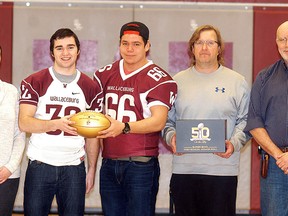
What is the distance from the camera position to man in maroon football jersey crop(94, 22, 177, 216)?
413cm

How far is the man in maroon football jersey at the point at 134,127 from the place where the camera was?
4.13m

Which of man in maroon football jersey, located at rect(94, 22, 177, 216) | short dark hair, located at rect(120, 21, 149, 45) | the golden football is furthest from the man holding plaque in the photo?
the golden football

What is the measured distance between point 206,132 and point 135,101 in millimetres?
600

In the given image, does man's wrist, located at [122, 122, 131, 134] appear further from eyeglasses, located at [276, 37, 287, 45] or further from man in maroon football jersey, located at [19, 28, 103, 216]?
eyeglasses, located at [276, 37, 287, 45]

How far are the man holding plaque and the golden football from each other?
0.70 metres

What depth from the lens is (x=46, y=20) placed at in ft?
22.0

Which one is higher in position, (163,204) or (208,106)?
(208,106)

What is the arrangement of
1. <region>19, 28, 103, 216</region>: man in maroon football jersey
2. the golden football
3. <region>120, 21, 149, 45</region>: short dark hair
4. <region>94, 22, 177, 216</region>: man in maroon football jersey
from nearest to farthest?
the golden football → <region>19, 28, 103, 216</region>: man in maroon football jersey → <region>94, 22, 177, 216</region>: man in maroon football jersey → <region>120, 21, 149, 45</region>: short dark hair

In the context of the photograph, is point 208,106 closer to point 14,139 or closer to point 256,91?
point 256,91

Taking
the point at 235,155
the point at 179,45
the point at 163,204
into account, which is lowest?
the point at 163,204

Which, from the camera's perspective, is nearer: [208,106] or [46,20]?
[208,106]

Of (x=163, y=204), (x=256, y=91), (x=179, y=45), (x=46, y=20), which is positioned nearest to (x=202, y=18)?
(x=179, y=45)

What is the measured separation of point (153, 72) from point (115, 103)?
380 millimetres

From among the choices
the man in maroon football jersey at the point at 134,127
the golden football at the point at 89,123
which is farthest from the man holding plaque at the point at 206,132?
the golden football at the point at 89,123
